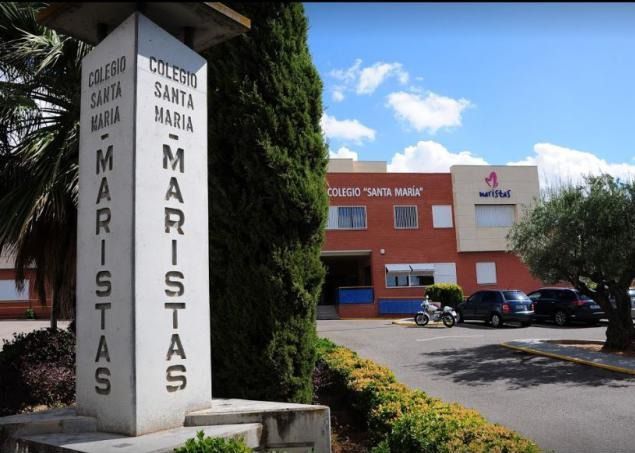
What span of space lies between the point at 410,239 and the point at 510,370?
20526 millimetres

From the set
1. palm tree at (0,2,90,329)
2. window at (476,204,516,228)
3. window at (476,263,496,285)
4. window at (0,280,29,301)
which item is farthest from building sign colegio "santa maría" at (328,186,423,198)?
palm tree at (0,2,90,329)

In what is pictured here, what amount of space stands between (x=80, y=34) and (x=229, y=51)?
6.45ft

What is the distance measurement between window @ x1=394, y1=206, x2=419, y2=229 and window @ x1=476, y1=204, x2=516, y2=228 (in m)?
4.25

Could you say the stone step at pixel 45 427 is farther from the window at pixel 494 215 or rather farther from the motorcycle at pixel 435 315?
the window at pixel 494 215

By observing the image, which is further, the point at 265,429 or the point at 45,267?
the point at 45,267

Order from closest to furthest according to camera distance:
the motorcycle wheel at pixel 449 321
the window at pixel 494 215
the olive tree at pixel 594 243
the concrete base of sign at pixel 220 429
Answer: the concrete base of sign at pixel 220 429, the olive tree at pixel 594 243, the motorcycle wheel at pixel 449 321, the window at pixel 494 215

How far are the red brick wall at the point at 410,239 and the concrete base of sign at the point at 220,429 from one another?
88.5 ft

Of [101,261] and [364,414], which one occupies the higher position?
[101,261]

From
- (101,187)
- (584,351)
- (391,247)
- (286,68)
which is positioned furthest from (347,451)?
(391,247)

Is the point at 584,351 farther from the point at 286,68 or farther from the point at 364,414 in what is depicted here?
the point at 286,68

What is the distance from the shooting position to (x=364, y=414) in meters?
6.82

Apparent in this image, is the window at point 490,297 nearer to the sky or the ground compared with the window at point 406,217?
nearer to the ground

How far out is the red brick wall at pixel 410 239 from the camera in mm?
32406

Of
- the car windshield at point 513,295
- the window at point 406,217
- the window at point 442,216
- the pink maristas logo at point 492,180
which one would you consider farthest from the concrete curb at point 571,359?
the pink maristas logo at point 492,180
